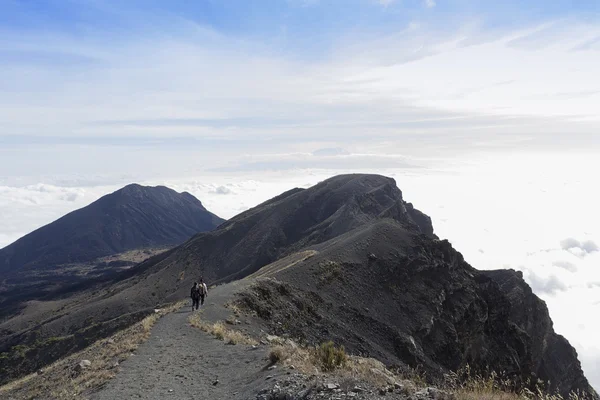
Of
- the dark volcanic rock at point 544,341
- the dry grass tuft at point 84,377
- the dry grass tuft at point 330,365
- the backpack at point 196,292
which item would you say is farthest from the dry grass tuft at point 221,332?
the dark volcanic rock at point 544,341

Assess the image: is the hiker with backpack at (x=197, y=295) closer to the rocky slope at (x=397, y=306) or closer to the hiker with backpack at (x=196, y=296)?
the hiker with backpack at (x=196, y=296)

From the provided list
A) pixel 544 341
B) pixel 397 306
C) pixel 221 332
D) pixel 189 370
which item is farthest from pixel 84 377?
pixel 544 341

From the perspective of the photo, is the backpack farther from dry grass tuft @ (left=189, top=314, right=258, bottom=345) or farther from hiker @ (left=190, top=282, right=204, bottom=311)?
dry grass tuft @ (left=189, top=314, right=258, bottom=345)

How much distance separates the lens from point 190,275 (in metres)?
99.2

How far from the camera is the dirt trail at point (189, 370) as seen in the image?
13.2 meters

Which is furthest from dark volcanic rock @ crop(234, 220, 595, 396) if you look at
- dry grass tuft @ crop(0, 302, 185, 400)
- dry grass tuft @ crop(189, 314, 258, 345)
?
dry grass tuft @ crop(0, 302, 185, 400)

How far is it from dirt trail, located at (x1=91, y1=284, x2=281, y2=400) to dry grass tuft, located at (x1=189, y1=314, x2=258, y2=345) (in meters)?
0.37

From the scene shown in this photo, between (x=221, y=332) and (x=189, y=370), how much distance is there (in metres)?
4.97

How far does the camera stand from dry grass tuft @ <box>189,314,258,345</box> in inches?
754

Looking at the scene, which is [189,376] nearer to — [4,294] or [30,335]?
[30,335]

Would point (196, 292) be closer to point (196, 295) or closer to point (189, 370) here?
point (196, 295)

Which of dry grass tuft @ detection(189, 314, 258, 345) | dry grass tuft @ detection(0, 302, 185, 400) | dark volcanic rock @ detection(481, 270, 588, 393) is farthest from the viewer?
dark volcanic rock @ detection(481, 270, 588, 393)

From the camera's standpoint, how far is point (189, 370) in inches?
617

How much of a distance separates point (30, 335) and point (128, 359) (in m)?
75.1
